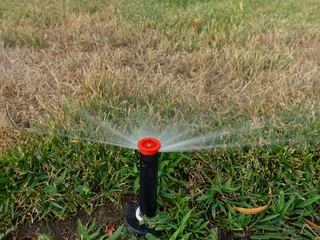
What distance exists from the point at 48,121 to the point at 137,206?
757 millimetres

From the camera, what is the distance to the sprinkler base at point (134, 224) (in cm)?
158

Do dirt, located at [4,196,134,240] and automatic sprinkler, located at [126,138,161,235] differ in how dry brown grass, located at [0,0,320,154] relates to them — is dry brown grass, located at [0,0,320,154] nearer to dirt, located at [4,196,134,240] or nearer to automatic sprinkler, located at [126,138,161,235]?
dirt, located at [4,196,134,240]

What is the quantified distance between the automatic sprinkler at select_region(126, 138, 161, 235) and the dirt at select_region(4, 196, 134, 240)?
6 centimetres

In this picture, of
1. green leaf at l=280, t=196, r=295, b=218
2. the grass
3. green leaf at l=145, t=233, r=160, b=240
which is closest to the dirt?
the grass

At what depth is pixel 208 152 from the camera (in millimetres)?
1858

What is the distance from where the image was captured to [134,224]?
161 cm

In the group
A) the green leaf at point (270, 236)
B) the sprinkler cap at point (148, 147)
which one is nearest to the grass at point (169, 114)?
the green leaf at point (270, 236)

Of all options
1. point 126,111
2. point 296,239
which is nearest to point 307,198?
point 296,239

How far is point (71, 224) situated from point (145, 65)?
1461 mm

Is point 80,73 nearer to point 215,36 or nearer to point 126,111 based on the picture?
point 126,111

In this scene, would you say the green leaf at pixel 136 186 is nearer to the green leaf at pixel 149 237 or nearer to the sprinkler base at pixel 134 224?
the sprinkler base at pixel 134 224

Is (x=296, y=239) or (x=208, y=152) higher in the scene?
(x=208, y=152)

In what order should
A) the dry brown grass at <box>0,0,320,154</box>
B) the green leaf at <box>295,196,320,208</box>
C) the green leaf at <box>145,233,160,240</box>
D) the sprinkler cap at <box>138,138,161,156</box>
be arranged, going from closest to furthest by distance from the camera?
the sprinkler cap at <box>138,138,161,156</box> < the green leaf at <box>145,233,160,240</box> < the green leaf at <box>295,196,320,208</box> < the dry brown grass at <box>0,0,320,154</box>

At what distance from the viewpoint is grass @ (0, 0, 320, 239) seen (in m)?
1.67
